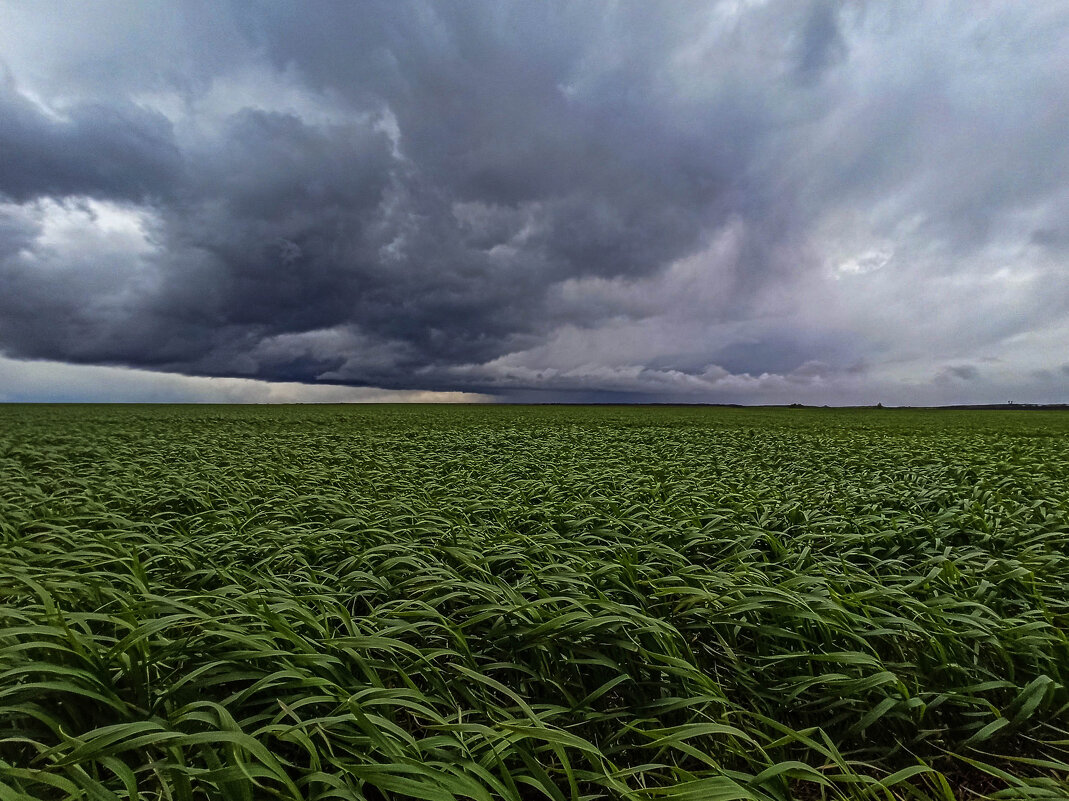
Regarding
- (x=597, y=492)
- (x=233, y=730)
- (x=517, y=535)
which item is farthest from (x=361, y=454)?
(x=233, y=730)

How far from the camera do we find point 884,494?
6477 millimetres

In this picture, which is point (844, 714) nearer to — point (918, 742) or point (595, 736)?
point (918, 742)

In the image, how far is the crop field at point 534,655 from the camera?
5.48ft

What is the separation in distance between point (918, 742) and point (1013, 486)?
309 inches

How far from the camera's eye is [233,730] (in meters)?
1.63

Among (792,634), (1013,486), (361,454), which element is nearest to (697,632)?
(792,634)

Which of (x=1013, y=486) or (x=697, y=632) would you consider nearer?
(x=697, y=632)

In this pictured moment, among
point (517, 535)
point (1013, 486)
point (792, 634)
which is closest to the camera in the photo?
point (792, 634)

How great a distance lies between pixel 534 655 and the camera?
252cm

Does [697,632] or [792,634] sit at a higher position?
[792,634]

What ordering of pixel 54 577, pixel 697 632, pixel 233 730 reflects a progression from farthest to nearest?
pixel 54 577
pixel 697 632
pixel 233 730

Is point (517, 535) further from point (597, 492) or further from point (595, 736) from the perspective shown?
point (597, 492)

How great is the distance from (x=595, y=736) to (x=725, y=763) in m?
0.56

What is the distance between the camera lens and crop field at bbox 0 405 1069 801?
65.7 inches
